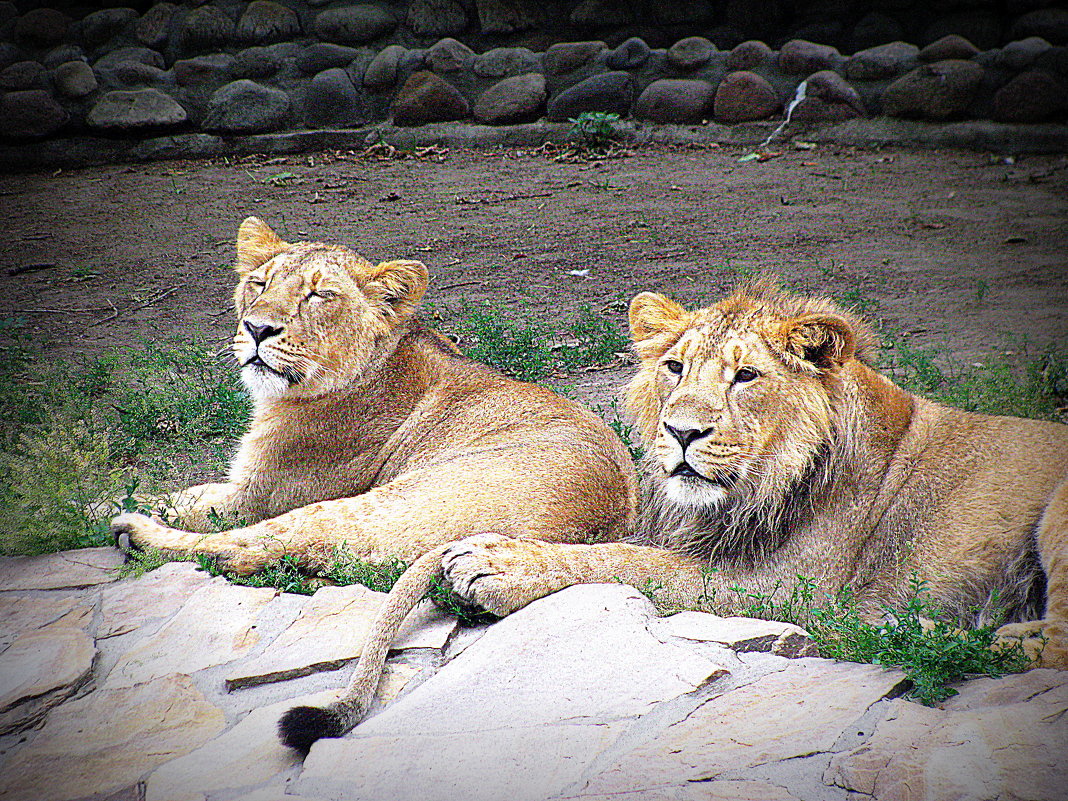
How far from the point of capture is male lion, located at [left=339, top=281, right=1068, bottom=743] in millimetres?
3316

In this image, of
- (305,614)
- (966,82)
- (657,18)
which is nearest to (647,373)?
(305,614)

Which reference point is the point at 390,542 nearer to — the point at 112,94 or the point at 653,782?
the point at 653,782

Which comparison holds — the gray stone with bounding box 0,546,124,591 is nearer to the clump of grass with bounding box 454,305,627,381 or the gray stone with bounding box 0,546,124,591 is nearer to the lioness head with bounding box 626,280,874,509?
the lioness head with bounding box 626,280,874,509

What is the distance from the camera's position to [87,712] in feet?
9.66

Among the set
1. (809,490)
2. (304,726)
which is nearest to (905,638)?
(809,490)

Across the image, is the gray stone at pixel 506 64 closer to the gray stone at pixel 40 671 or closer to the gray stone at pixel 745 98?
the gray stone at pixel 745 98

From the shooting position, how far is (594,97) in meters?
11.6

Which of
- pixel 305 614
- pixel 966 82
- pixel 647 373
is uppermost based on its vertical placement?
pixel 966 82

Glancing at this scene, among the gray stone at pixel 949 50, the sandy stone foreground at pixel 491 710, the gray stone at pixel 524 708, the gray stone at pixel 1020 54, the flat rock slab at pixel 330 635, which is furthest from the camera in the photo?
the gray stone at pixel 949 50

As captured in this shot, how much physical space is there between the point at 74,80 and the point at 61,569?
939 cm

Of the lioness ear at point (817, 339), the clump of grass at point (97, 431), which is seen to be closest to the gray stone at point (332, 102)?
the clump of grass at point (97, 431)

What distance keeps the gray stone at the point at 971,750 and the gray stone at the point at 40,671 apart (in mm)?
2307

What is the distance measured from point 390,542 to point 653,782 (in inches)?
71.0

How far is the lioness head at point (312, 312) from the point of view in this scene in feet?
14.1
